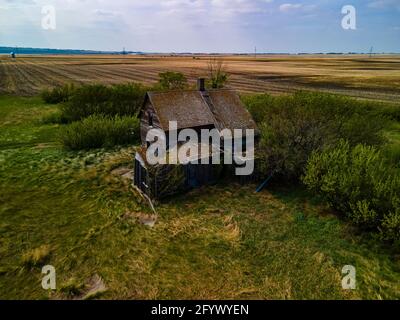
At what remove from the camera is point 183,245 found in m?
11.9

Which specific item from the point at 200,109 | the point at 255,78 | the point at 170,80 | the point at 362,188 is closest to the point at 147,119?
the point at 200,109

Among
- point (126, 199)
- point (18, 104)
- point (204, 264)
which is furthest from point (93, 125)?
point (18, 104)

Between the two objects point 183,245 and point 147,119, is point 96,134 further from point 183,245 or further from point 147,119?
Answer: point 183,245

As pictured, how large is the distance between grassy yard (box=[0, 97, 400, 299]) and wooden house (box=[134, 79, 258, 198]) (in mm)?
1004

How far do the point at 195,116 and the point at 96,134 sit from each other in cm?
862

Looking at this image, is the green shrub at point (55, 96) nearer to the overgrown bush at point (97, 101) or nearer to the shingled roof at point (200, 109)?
the overgrown bush at point (97, 101)

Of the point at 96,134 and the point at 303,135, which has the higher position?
the point at 303,135

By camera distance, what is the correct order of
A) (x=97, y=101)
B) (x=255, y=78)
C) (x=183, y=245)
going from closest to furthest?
1. (x=183, y=245)
2. (x=97, y=101)
3. (x=255, y=78)

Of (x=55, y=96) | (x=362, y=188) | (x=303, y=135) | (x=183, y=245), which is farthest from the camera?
(x=55, y=96)

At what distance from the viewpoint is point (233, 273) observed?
409 inches

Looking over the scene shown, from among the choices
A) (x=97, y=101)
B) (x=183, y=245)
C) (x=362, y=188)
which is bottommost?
(x=183, y=245)

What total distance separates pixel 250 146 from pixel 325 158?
7344 mm

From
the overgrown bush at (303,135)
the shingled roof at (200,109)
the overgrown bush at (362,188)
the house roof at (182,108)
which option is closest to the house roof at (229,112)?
the shingled roof at (200,109)

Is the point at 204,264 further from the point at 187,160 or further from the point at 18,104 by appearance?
the point at 18,104
